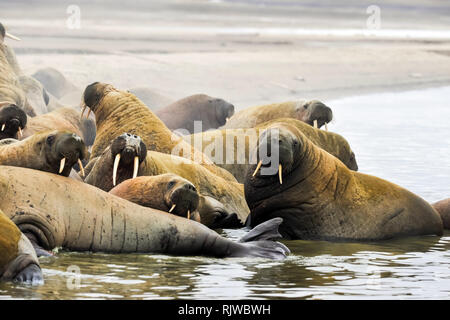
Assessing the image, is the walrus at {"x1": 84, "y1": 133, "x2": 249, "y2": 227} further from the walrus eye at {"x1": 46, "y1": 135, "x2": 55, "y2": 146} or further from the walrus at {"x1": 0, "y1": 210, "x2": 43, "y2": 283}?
the walrus at {"x1": 0, "y1": 210, "x2": 43, "y2": 283}

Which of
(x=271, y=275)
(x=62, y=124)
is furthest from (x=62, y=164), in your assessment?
(x=62, y=124)

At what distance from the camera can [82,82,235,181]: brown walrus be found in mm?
11656

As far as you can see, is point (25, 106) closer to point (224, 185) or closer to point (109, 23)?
point (224, 185)

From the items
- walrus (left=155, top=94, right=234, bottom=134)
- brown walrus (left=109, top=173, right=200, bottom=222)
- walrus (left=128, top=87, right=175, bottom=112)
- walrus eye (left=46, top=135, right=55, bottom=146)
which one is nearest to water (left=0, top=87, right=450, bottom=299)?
brown walrus (left=109, top=173, right=200, bottom=222)

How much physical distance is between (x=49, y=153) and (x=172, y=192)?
995 mm

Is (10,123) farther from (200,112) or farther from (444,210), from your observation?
(200,112)

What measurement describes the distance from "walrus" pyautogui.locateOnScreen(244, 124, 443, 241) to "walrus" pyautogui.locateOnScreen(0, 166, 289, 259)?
113 centimetres

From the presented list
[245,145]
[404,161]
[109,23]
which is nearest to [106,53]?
[109,23]

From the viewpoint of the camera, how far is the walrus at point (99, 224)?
8.29m

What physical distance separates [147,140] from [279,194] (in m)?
1.97

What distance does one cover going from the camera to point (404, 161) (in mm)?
16469

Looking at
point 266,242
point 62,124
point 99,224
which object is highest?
point 62,124

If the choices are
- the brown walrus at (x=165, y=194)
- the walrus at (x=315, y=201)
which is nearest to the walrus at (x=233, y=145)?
the walrus at (x=315, y=201)

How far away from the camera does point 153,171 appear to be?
1024cm
